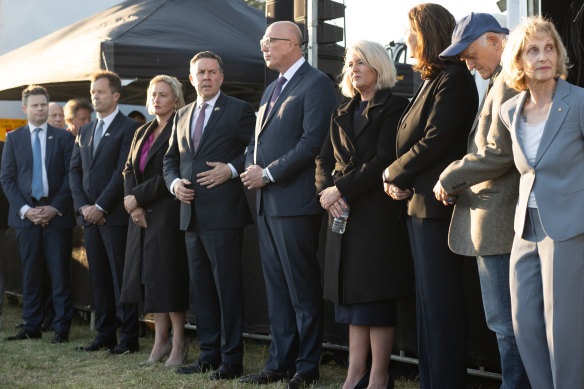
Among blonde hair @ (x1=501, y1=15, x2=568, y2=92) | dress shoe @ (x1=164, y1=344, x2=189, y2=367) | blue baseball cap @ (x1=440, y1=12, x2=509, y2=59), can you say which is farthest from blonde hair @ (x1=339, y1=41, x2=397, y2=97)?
dress shoe @ (x1=164, y1=344, x2=189, y2=367)

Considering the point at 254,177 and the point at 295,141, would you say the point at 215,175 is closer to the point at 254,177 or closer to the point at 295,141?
the point at 254,177

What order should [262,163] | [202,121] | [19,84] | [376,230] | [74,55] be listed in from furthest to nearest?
1. [19,84]
2. [74,55]
3. [202,121]
4. [262,163]
5. [376,230]

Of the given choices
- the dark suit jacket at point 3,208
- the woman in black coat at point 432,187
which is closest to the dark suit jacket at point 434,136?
the woman in black coat at point 432,187

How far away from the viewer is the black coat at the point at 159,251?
5.23 meters

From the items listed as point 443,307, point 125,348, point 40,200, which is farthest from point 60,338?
point 443,307

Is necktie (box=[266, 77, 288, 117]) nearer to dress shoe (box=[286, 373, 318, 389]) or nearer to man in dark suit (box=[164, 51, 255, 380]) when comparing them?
man in dark suit (box=[164, 51, 255, 380])

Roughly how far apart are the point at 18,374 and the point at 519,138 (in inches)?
144

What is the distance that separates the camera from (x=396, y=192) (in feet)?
12.2

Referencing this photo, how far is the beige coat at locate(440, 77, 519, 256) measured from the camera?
10.5 ft

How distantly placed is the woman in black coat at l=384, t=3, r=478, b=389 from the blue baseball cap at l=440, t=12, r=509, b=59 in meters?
0.17

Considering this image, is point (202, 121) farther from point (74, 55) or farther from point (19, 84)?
point (19, 84)

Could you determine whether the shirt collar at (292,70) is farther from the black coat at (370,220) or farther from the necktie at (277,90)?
the black coat at (370,220)

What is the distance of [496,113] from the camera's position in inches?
127

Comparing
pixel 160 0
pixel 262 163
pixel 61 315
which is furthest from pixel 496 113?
pixel 160 0
